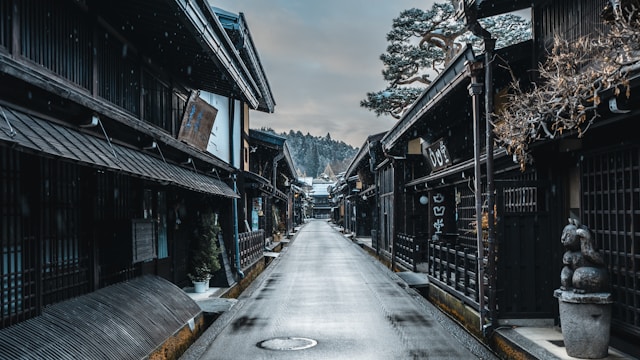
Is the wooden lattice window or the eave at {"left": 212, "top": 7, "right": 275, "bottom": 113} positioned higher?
the eave at {"left": 212, "top": 7, "right": 275, "bottom": 113}

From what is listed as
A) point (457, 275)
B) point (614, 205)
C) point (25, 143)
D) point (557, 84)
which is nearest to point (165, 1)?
point (25, 143)

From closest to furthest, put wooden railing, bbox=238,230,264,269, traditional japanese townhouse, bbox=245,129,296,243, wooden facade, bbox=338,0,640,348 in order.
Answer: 1. wooden facade, bbox=338,0,640,348
2. wooden railing, bbox=238,230,264,269
3. traditional japanese townhouse, bbox=245,129,296,243

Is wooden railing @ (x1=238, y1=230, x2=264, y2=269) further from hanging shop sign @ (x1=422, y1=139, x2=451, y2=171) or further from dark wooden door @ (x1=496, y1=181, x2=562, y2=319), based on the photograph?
dark wooden door @ (x1=496, y1=181, x2=562, y2=319)

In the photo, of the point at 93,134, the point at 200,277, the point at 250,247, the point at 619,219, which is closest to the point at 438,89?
the point at 619,219

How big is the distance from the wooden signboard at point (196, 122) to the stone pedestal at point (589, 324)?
8982 millimetres

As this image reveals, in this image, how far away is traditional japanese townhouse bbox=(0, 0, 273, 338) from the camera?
249 inches

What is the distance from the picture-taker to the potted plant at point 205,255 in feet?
50.2

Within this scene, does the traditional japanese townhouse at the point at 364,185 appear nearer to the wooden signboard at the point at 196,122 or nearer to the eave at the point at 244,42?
the eave at the point at 244,42

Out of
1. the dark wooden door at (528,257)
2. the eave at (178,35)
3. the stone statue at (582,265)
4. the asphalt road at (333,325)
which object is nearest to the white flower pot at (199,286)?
the asphalt road at (333,325)

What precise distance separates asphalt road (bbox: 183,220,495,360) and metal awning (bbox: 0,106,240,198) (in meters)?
3.45

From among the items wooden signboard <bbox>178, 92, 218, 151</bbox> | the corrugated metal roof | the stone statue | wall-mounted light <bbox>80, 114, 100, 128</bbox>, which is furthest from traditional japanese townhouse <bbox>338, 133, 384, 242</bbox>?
wall-mounted light <bbox>80, 114, 100, 128</bbox>

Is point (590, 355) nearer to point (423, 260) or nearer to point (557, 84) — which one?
point (557, 84)

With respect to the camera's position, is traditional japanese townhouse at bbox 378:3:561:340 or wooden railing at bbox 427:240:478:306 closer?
traditional japanese townhouse at bbox 378:3:561:340

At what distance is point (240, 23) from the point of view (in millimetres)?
17844
